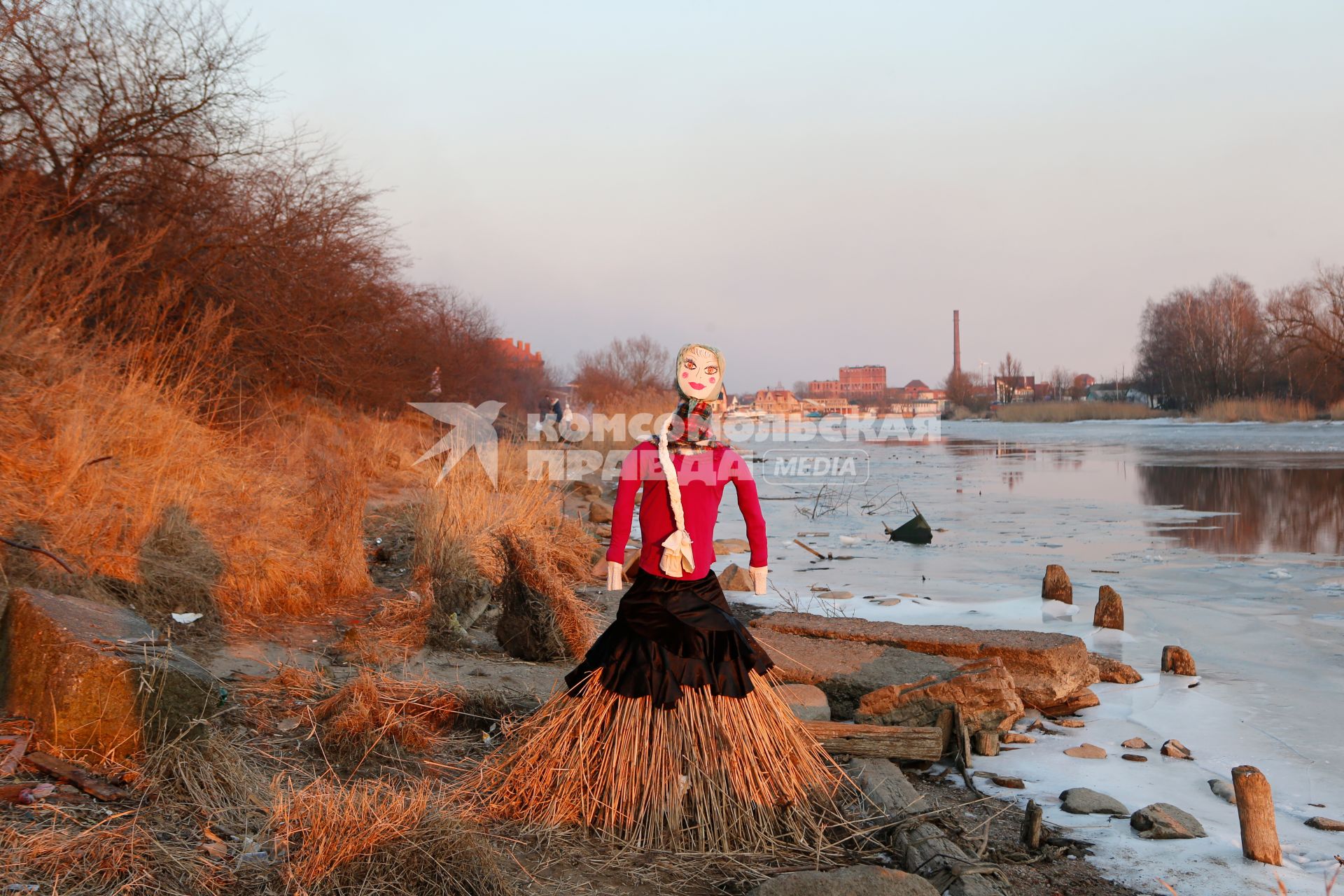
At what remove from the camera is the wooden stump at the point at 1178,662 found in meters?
5.93

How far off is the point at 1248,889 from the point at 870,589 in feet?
18.4

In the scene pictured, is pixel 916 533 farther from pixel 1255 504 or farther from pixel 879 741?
pixel 879 741

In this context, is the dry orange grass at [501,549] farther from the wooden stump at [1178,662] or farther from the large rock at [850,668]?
the wooden stump at [1178,662]

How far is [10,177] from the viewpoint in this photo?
26.5ft

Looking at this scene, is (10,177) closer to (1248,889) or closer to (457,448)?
(457,448)

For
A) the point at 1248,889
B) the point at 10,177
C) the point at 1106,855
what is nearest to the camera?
the point at 1248,889

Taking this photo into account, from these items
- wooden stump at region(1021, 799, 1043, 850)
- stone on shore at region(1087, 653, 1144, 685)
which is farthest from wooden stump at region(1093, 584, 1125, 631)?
wooden stump at region(1021, 799, 1043, 850)

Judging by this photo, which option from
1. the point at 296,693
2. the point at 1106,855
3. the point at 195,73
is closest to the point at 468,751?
the point at 296,693

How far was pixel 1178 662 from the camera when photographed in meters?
5.95

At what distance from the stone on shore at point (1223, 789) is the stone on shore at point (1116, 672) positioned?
57.0 inches

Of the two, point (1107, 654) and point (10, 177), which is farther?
point (10, 177)

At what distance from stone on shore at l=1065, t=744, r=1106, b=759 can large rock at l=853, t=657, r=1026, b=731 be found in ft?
1.13

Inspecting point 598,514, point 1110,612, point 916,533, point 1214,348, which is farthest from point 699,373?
point 1214,348

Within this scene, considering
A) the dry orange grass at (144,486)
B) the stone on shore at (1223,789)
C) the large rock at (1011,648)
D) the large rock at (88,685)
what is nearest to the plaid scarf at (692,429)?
the large rock at (1011,648)
